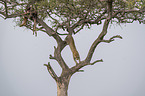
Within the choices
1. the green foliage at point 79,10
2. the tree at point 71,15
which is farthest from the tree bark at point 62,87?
the green foliage at point 79,10

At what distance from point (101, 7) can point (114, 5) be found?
0.50 metres

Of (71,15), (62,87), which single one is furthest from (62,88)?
(71,15)

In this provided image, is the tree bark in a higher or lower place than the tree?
lower

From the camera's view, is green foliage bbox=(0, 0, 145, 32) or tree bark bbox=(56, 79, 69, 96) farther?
tree bark bbox=(56, 79, 69, 96)

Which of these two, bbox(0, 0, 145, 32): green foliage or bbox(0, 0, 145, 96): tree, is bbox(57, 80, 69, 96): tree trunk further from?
bbox(0, 0, 145, 32): green foliage

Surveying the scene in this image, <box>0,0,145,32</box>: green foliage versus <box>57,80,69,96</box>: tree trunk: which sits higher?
<box>0,0,145,32</box>: green foliage

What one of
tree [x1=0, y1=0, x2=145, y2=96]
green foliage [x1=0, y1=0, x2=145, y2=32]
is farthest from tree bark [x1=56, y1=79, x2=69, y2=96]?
green foliage [x1=0, y1=0, x2=145, y2=32]

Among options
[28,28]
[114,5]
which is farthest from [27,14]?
[114,5]

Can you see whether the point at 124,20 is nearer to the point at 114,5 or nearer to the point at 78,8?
the point at 114,5

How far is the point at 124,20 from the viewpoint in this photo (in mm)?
9859

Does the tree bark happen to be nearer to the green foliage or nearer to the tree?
the tree

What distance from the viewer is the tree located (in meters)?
8.47

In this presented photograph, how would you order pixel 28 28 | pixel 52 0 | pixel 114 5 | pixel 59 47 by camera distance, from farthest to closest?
pixel 28 28, pixel 59 47, pixel 114 5, pixel 52 0

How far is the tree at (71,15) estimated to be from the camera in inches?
333
